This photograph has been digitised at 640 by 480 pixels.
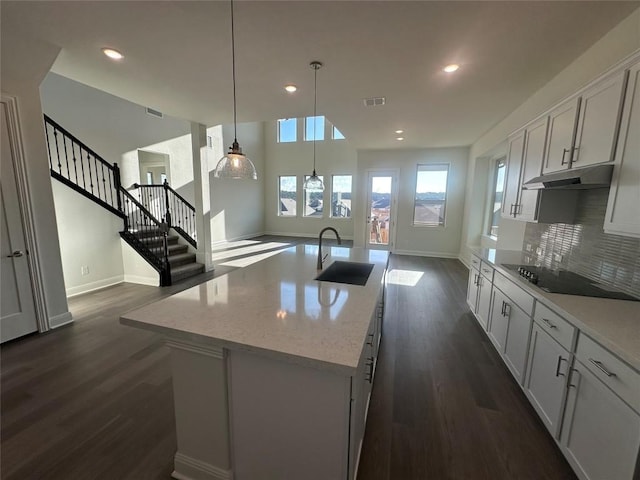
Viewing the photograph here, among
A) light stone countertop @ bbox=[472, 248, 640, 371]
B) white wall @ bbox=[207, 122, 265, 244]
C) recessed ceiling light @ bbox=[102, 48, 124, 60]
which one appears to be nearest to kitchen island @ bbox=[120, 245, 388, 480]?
light stone countertop @ bbox=[472, 248, 640, 371]

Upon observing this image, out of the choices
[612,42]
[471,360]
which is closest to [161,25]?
[612,42]

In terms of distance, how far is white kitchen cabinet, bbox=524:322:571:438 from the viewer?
5.15ft

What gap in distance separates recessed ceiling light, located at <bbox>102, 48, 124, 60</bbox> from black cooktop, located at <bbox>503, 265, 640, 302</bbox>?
4153mm

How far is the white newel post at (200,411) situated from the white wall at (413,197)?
6515mm

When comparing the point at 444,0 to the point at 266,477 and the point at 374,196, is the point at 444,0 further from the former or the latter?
the point at 374,196

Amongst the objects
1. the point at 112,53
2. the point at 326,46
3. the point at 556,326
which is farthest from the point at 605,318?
the point at 112,53

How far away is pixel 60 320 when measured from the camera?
305 cm

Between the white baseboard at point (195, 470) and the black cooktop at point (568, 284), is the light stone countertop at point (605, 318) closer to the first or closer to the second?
the black cooktop at point (568, 284)

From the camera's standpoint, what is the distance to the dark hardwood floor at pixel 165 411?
5.00 feet

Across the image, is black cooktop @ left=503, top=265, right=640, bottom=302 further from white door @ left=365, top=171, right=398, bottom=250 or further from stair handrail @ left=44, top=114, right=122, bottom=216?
stair handrail @ left=44, top=114, right=122, bottom=216

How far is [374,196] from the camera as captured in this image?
24.1 feet

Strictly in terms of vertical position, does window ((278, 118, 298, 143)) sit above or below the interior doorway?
above

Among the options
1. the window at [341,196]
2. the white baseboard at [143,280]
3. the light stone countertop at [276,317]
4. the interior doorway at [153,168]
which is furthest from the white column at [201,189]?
the window at [341,196]

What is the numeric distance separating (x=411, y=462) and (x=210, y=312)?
57.3 inches
